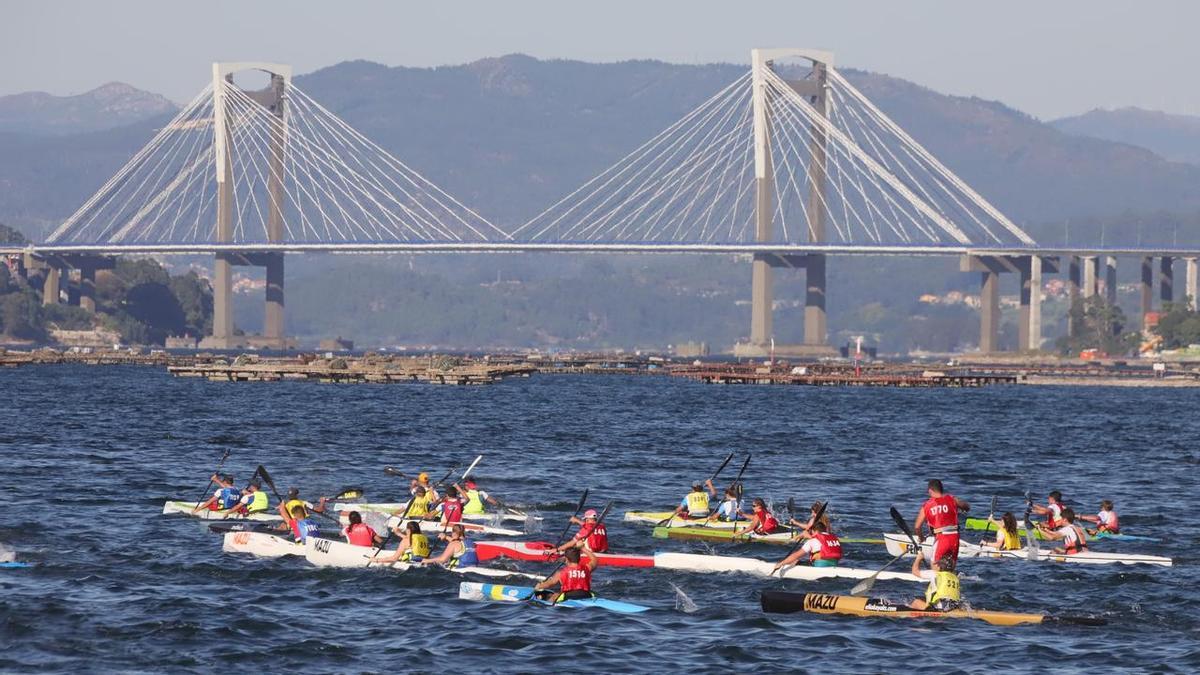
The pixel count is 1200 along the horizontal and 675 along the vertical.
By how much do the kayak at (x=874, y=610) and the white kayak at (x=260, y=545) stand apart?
9711mm

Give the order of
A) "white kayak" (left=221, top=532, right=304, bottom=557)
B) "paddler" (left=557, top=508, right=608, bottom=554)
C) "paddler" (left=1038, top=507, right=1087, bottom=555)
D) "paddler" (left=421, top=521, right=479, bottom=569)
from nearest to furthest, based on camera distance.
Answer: "paddler" (left=421, top=521, right=479, bottom=569) → "paddler" (left=557, top=508, right=608, bottom=554) → "white kayak" (left=221, top=532, right=304, bottom=557) → "paddler" (left=1038, top=507, right=1087, bottom=555)

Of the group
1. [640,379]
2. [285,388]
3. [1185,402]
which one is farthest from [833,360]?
[285,388]

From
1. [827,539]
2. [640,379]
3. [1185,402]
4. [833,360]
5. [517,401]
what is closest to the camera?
[827,539]

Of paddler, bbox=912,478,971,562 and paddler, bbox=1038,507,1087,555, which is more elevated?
paddler, bbox=912,478,971,562

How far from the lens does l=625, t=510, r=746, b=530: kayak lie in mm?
40719

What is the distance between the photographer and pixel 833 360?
19575 cm

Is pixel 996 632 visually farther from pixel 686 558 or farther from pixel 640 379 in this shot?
pixel 640 379

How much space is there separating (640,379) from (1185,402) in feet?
135

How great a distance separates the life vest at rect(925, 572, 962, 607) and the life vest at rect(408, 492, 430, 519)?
12.5 metres

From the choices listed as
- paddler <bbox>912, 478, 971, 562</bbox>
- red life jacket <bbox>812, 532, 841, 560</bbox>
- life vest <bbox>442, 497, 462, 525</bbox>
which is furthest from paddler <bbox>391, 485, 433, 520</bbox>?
paddler <bbox>912, 478, 971, 562</bbox>

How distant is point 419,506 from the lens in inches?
1585

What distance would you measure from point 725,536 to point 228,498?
10662 millimetres

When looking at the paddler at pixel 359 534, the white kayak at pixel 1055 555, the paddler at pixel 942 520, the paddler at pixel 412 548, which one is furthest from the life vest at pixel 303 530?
the paddler at pixel 942 520

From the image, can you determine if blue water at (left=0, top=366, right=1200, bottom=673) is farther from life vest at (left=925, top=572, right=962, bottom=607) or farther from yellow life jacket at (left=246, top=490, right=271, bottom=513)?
yellow life jacket at (left=246, top=490, right=271, bottom=513)
